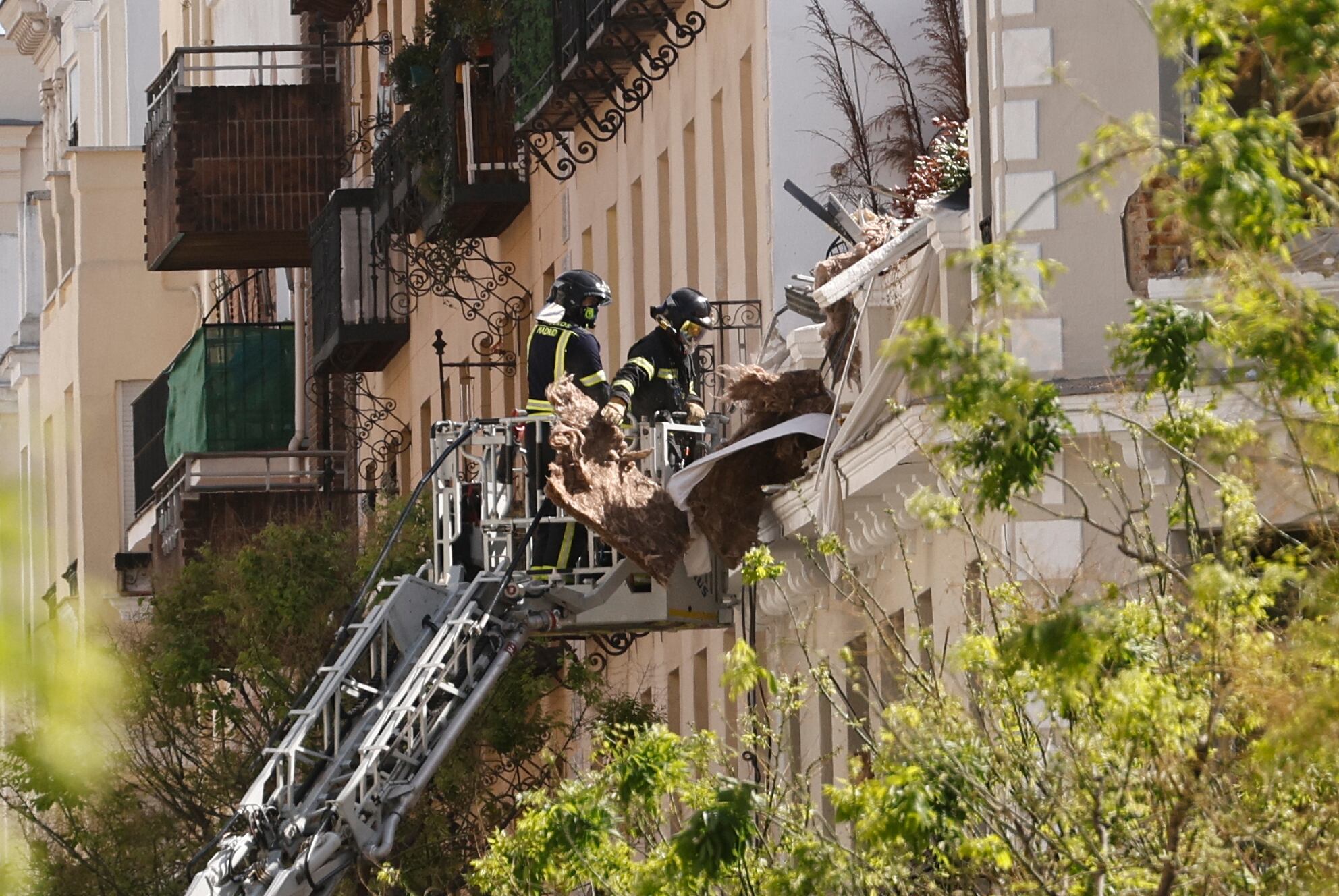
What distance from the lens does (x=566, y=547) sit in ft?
68.3

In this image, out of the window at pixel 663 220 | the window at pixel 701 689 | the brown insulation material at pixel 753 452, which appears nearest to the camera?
the brown insulation material at pixel 753 452

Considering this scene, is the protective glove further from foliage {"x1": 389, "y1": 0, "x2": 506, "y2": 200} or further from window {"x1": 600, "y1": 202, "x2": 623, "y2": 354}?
foliage {"x1": 389, "y1": 0, "x2": 506, "y2": 200}

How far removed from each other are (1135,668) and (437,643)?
10454 millimetres

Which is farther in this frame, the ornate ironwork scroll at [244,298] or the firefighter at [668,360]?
the ornate ironwork scroll at [244,298]

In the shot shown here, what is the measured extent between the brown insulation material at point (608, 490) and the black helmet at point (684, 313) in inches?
31.1

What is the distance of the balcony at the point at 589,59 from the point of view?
2609cm

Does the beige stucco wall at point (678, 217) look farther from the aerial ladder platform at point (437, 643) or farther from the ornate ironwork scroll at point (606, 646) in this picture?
the aerial ladder platform at point (437, 643)

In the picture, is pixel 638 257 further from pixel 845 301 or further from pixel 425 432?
pixel 425 432

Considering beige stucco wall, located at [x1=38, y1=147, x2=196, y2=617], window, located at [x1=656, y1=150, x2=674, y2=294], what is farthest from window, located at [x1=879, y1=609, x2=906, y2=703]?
beige stucco wall, located at [x1=38, y1=147, x2=196, y2=617]

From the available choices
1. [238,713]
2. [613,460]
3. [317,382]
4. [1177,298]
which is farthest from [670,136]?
[317,382]

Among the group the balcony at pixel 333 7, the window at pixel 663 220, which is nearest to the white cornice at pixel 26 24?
the balcony at pixel 333 7

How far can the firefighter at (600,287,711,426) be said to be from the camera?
67.8 feet

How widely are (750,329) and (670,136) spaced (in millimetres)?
3479

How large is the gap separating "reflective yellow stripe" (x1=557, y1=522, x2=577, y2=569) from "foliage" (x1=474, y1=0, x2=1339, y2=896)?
6886 millimetres
